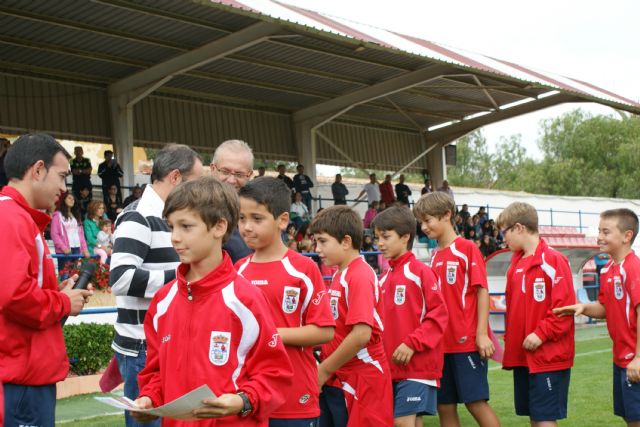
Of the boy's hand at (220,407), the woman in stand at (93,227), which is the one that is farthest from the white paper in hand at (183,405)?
the woman in stand at (93,227)

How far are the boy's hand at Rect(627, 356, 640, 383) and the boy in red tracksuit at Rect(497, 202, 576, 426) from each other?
444mm

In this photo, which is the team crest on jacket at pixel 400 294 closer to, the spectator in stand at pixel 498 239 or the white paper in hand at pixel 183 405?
the white paper in hand at pixel 183 405

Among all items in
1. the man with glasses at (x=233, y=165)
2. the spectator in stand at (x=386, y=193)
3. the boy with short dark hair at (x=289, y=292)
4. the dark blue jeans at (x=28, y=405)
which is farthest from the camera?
the spectator in stand at (x=386, y=193)

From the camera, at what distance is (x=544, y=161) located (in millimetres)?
81000

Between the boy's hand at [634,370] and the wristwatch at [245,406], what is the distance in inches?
141

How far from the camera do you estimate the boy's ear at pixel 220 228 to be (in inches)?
139

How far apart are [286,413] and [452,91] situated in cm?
2371

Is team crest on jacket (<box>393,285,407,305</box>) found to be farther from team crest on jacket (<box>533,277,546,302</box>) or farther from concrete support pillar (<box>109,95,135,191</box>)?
concrete support pillar (<box>109,95,135,191</box>)

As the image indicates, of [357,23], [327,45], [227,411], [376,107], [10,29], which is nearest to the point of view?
[227,411]

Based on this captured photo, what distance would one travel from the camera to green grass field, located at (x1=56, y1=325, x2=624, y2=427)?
8475 mm

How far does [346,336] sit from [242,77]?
63.5 ft

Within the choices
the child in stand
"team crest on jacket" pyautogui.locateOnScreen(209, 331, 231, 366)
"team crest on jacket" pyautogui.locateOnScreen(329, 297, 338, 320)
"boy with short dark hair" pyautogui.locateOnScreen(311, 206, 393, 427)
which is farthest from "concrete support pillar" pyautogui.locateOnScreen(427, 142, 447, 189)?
"team crest on jacket" pyautogui.locateOnScreen(209, 331, 231, 366)

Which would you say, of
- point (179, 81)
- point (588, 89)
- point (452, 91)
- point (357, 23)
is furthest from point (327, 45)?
point (588, 89)

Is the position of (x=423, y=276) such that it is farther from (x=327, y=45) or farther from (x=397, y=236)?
(x=327, y=45)
